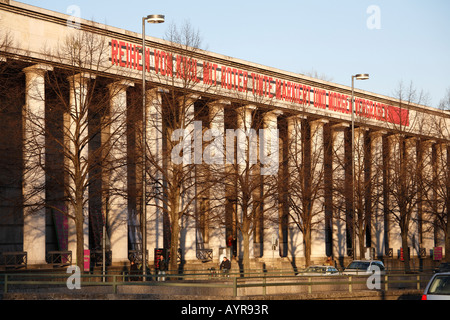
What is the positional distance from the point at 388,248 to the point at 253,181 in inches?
1177

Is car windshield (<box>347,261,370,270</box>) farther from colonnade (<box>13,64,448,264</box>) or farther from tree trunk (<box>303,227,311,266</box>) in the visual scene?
tree trunk (<box>303,227,311,266</box>)

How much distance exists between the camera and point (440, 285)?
57.6 feet

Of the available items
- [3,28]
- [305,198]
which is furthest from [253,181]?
[3,28]

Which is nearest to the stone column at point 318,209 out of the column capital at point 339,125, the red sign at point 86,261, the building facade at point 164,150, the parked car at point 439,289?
the building facade at point 164,150

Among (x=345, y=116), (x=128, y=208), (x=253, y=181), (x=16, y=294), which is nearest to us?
(x=16, y=294)

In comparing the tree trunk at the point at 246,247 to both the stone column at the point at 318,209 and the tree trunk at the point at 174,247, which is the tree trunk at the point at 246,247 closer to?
the tree trunk at the point at 174,247

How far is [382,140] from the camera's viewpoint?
66.6 metres

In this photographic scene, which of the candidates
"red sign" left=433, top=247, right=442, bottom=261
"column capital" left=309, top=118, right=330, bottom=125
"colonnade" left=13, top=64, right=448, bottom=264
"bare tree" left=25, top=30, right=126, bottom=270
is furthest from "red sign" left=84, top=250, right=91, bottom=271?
"red sign" left=433, top=247, right=442, bottom=261

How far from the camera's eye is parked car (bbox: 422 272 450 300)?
17156mm

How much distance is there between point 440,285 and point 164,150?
27.4 meters

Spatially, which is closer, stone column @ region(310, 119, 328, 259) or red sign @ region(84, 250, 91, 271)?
red sign @ region(84, 250, 91, 271)

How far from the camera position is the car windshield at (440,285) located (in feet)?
57.0

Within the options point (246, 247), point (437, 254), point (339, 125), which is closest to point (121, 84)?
point (246, 247)
